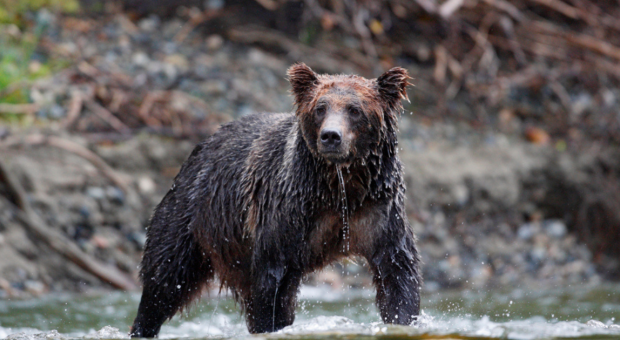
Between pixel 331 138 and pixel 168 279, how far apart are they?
1.85 metres

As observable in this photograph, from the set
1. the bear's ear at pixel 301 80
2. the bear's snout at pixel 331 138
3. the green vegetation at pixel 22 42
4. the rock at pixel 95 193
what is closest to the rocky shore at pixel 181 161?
the rock at pixel 95 193

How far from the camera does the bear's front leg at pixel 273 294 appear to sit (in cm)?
483

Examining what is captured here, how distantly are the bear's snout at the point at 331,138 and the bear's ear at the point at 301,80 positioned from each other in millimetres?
562

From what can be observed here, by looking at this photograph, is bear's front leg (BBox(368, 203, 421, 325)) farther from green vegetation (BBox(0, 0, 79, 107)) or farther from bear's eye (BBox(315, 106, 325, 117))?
green vegetation (BBox(0, 0, 79, 107))

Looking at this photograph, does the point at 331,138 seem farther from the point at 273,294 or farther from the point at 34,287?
the point at 34,287

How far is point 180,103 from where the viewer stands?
33.2 feet

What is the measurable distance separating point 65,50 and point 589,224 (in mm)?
7515

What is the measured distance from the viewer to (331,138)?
452 cm

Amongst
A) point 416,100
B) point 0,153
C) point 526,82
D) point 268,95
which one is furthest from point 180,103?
point 526,82

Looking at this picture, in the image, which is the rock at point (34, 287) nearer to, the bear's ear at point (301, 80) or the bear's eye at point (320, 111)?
the bear's ear at point (301, 80)

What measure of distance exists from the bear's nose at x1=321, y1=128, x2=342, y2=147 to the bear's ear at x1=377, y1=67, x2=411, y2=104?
574mm

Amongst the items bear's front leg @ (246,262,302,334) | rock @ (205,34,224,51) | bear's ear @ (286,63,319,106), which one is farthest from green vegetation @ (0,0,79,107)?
bear's front leg @ (246,262,302,334)

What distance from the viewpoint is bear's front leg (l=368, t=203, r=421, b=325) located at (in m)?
4.77

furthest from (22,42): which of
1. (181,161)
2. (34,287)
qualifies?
(34,287)
